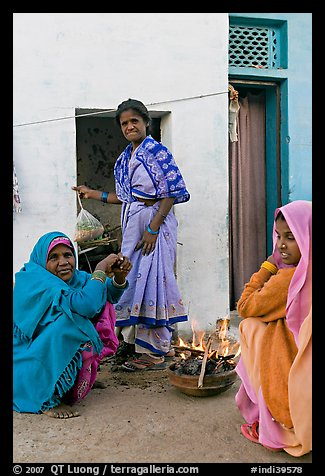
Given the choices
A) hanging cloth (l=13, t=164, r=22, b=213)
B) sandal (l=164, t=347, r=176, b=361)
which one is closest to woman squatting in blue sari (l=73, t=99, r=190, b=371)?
sandal (l=164, t=347, r=176, b=361)

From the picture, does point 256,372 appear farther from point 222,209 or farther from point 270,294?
point 222,209

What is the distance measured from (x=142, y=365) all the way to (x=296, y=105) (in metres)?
3.40

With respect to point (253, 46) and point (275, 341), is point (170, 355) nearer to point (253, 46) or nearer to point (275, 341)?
point (275, 341)

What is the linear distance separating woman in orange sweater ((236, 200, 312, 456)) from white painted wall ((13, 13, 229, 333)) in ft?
7.42

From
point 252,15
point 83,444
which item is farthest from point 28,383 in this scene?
point 252,15

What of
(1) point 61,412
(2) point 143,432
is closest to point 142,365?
(1) point 61,412

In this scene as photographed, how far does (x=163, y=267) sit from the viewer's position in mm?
4215

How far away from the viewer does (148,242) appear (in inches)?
163

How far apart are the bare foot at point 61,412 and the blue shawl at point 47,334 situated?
0.03 metres

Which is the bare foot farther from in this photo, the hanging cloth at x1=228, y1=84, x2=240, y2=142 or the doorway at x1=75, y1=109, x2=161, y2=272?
the hanging cloth at x1=228, y1=84, x2=240, y2=142

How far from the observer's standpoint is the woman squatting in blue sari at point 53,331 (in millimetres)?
3082

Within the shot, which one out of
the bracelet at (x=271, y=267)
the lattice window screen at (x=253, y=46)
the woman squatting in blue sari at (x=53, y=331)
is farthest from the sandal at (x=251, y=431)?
the lattice window screen at (x=253, y=46)

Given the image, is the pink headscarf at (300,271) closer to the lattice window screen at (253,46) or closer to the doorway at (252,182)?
the doorway at (252,182)

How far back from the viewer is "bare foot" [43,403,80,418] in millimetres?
3109
